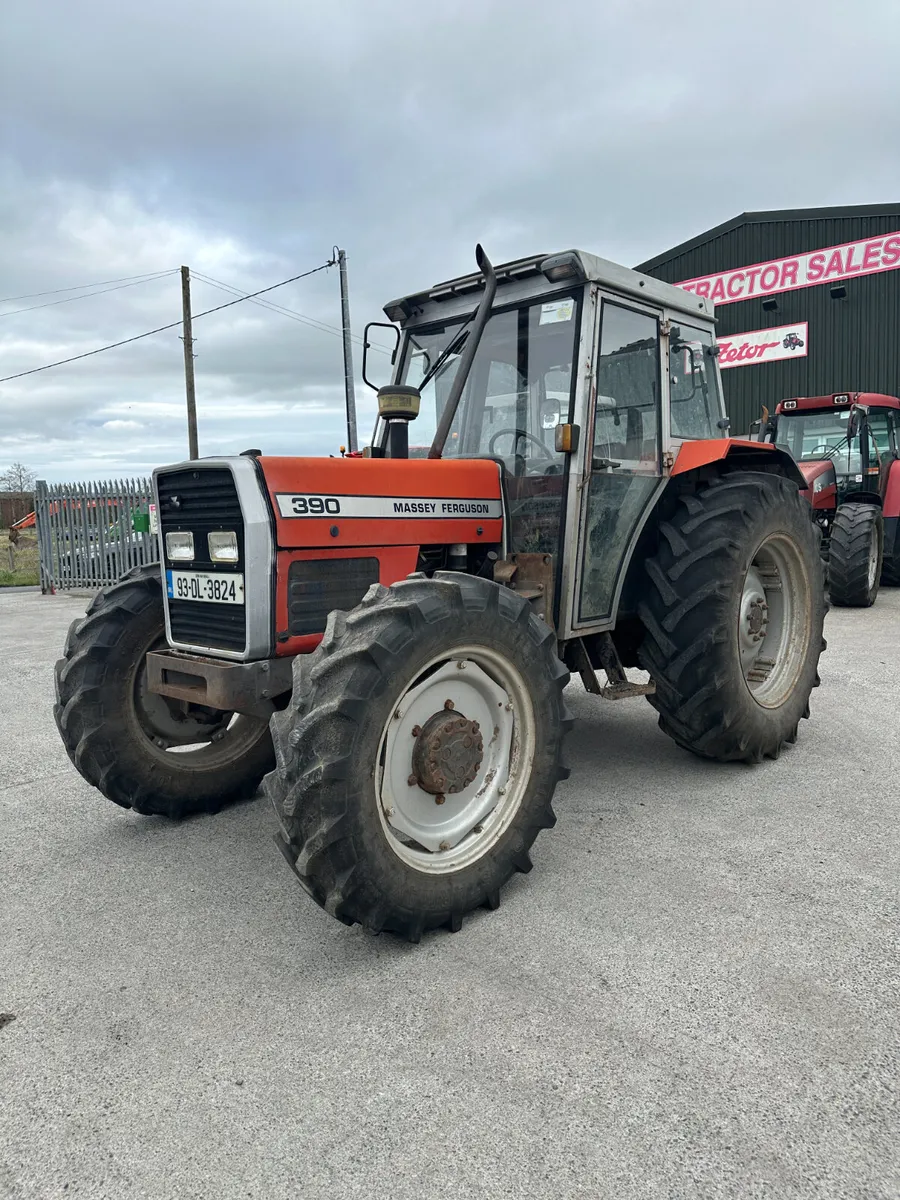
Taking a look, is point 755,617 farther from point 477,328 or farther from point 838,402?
point 838,402

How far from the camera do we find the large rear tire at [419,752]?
230 cm

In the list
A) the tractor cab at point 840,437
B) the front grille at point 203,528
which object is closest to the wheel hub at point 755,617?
the front grille at point 203,528

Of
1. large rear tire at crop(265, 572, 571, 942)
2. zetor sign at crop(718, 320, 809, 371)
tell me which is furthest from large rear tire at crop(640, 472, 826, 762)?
zetor sign at crop(718, 320, 809, 371)

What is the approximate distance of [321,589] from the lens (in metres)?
2.97

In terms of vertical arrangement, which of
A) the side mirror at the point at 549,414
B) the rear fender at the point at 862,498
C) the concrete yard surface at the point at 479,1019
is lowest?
the concrete yard surface at the point at 479,1019

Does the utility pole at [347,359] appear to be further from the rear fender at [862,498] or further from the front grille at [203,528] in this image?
the front grille at [203,528]

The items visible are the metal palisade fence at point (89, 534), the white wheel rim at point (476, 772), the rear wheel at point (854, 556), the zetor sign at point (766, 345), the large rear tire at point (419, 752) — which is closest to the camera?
the large rear tire at point (419, 752)

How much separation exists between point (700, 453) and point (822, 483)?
23.9 ft

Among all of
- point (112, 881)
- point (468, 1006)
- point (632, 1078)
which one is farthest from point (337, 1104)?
point (112, 881)

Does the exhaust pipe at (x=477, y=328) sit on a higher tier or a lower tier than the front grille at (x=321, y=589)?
higher

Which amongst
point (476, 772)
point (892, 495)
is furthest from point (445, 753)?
point (892, 495)

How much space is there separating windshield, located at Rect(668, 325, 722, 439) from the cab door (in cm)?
18

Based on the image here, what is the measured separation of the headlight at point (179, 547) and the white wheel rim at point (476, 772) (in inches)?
42.2

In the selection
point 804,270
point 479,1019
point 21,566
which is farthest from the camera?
point 21,566
